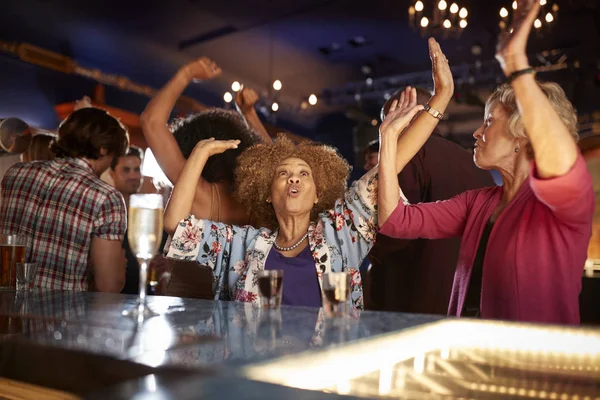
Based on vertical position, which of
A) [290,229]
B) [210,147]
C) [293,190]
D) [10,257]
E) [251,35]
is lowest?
[10,257]

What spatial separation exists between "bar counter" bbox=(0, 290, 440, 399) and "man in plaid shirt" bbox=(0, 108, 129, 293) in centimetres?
113

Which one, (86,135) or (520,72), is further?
(86,135)

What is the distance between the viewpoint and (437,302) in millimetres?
2736

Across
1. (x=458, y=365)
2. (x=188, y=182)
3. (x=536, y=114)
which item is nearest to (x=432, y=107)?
(x=536, y=114)

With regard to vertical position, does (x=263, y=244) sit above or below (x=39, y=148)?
below

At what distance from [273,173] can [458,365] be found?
5.07 ft

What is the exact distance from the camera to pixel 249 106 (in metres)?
2.72

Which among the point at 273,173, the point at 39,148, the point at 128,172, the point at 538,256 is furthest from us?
the point at 128,172

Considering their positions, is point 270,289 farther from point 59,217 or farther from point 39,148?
point 39,148

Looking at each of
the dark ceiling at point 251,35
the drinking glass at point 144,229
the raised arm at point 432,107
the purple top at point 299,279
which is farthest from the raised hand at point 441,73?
the dark ceiling at point 251,35

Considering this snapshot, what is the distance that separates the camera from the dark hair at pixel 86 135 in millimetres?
2486

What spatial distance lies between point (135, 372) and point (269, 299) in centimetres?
63

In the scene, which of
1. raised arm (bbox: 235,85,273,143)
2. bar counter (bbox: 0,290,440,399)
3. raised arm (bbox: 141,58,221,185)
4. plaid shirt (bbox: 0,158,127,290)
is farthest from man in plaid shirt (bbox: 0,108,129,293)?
bar counter (bbox: 0,290,440,399)

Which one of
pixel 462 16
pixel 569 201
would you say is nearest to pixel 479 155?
pixel 569 201
